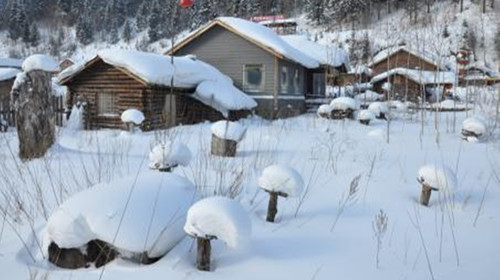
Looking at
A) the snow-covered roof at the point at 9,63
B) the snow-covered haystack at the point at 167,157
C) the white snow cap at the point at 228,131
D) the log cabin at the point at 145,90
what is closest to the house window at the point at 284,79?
the log cabin at the point at 145,90

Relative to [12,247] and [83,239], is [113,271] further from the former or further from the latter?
[12,247]

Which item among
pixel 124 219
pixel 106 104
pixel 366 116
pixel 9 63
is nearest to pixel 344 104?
pixel 366 116

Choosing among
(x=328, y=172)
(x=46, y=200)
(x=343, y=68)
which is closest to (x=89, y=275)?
(x=46, y=200)

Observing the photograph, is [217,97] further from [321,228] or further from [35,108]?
[321,228]

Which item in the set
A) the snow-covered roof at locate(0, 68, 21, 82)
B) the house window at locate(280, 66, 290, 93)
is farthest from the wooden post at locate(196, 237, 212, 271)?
the snow-covered roof at locate(0, 68, 21, 82)

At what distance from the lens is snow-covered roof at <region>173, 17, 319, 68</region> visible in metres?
17.6

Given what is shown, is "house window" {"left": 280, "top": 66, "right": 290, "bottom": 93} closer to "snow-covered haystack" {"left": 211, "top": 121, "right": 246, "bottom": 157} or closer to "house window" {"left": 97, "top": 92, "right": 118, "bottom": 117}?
"house window" {"left": 97, "top": 92, "right": 118, "bottom": 117}

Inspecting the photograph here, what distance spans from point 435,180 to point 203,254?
96.8 inches

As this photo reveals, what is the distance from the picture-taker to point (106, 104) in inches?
604

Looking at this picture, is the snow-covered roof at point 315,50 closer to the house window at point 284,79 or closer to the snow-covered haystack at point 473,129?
the house window at point 284,79

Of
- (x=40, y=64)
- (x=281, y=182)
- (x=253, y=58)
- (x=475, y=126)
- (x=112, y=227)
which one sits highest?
(x=253, y=58)

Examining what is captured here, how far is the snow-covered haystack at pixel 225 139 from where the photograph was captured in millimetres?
6239

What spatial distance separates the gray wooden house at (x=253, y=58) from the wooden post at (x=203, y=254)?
15.5 meters

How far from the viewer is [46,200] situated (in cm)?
348
